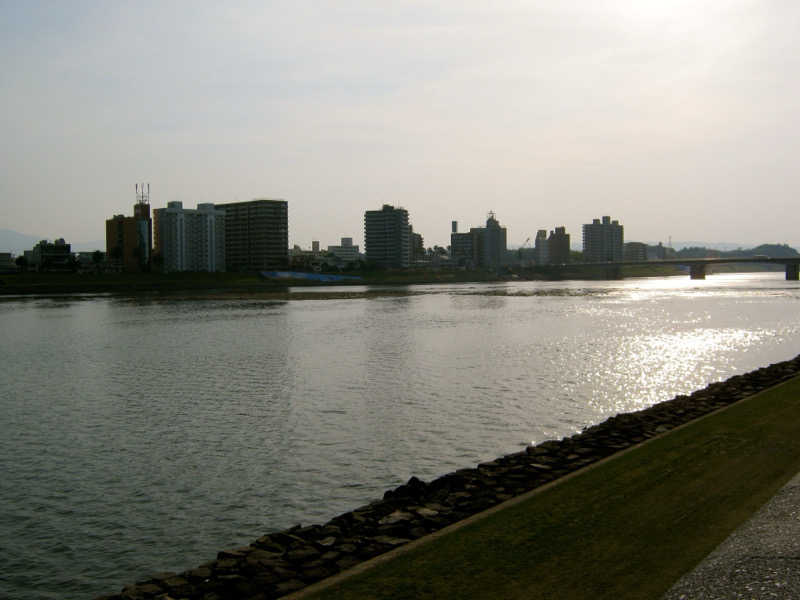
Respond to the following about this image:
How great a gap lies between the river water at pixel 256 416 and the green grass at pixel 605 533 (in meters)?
4.47

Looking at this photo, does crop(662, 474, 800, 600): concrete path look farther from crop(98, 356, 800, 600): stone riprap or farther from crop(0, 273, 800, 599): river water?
crop(0, 273, 800, 599): river water

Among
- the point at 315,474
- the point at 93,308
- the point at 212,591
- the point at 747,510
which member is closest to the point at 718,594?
the point at 747,510

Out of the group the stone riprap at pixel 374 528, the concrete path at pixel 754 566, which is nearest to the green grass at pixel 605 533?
the concrete path at pixel 754 566

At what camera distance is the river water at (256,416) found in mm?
12633

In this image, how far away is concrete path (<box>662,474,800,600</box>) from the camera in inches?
281

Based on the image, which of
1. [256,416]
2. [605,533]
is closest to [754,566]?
[605,533]

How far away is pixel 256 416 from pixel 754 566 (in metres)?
17.6

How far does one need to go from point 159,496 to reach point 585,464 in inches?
358

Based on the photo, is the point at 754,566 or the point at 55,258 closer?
the point at 754,566

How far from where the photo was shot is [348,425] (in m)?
21.1

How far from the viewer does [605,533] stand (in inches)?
360

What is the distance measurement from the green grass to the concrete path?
0.19 meters

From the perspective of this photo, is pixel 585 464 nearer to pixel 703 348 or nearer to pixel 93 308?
pixel 703 348

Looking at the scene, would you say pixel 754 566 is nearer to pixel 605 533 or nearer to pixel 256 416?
pixel 605 533
